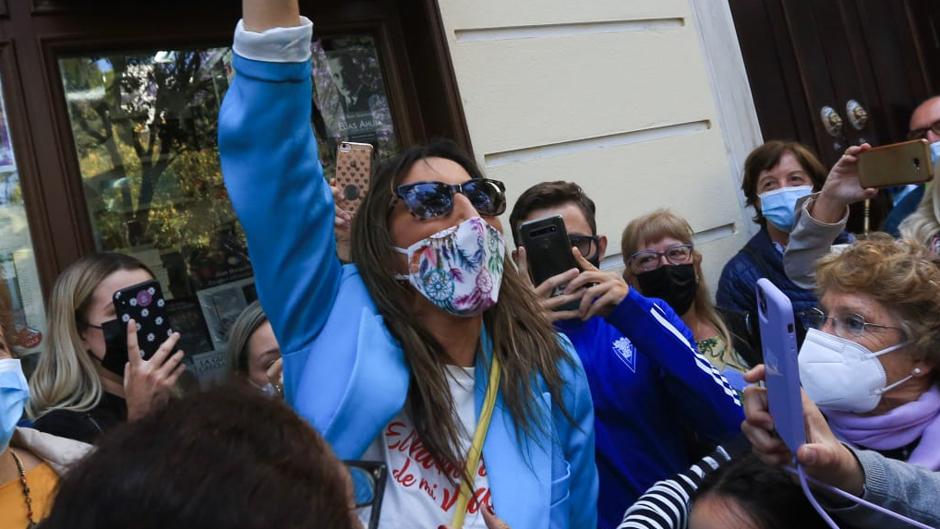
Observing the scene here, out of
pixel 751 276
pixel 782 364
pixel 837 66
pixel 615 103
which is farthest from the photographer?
pixel 837 66

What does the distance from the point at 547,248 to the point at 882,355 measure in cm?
93

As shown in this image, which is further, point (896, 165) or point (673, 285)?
point (673, 285)

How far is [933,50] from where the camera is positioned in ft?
19.5

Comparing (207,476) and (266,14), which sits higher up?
(266,14)

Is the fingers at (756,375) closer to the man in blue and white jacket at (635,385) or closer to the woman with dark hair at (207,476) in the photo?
the man in blue and white jacket at (635,385)

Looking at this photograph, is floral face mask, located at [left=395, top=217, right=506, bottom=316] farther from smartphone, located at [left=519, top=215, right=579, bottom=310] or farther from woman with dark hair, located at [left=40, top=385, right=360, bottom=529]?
woman with dark hair, located at [left=40, top=385, right=360, bottom=529]

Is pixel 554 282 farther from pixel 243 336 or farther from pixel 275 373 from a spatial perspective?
pixel 243 336

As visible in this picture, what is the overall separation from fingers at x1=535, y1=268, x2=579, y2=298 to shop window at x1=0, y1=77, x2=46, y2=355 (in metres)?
1.80

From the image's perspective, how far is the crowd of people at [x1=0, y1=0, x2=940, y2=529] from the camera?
2.98ft

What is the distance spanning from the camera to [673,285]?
3.24 metres

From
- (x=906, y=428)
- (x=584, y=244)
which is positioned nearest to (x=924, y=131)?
(x=584, y=244)

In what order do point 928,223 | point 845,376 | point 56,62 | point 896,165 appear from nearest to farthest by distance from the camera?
point 845,376 → point 896,165 → point 928,223 → point 56,62

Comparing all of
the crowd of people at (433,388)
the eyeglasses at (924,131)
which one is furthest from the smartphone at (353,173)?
the eyeglasses at (924,131)

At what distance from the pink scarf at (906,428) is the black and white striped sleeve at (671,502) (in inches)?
14.3
